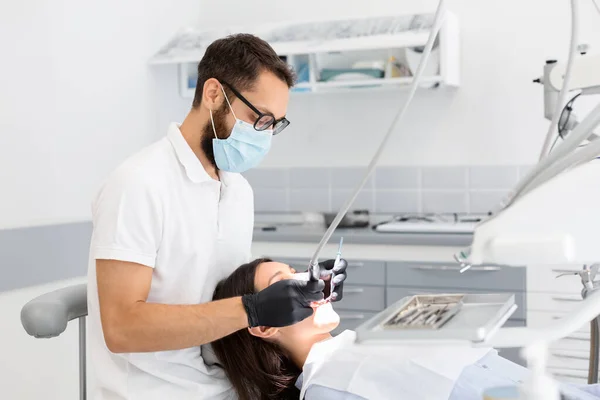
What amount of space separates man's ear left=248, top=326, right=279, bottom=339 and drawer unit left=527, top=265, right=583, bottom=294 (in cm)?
172

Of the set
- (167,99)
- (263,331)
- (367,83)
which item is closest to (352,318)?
(367,83)

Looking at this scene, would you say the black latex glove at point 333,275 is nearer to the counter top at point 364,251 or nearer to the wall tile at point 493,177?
the counter top at point 364,251

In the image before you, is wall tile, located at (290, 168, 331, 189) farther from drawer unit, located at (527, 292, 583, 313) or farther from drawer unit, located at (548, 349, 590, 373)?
drawer unit, located at (548, 349, 590, 373)

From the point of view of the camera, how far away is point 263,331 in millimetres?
1747

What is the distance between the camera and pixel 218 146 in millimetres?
1776

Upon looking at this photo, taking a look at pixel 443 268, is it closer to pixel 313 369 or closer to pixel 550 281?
pixel 550 281

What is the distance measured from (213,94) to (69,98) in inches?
65.9

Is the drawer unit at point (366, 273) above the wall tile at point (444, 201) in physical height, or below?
below

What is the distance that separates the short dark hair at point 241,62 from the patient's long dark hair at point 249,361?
444mm

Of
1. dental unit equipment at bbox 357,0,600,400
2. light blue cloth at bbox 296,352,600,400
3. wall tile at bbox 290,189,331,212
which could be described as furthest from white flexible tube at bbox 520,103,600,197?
wall tile at bbox 290,189,331,212

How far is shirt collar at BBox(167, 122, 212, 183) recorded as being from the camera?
67.7 inches

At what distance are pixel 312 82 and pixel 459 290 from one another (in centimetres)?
124

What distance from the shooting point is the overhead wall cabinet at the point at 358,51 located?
348 cm

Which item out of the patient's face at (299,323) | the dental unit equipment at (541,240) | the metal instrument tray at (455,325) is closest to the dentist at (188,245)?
the patient's face at (299,323)
